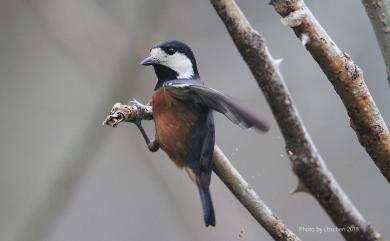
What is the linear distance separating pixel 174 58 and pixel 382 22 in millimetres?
648

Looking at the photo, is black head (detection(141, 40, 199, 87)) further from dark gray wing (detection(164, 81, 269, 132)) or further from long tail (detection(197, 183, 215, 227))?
long tail (detection(197, 183, 215, 227))

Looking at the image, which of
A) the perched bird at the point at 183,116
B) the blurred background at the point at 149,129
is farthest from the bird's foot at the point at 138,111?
the blurred background at the point at 149,129

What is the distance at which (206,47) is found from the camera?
3.58 meters

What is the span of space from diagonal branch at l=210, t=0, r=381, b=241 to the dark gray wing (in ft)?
0.39

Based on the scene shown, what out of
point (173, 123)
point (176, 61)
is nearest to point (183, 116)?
point (173, 123)

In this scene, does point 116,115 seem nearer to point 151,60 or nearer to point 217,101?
point 217,101

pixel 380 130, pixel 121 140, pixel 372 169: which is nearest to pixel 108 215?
pixel 121 140

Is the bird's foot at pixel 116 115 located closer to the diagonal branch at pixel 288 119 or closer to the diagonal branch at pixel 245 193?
the diagonal branch at pixel 245 193

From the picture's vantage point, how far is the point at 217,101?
52.4 inches

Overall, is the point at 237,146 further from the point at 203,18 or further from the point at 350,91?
the point at 350,91

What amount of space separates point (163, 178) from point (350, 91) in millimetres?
1589

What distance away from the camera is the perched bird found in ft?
4.82

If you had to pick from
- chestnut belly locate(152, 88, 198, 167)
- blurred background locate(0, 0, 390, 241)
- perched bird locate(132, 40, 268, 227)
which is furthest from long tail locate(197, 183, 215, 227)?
blurred background locate(0, 0, 390, 241)

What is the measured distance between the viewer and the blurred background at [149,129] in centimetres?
297
